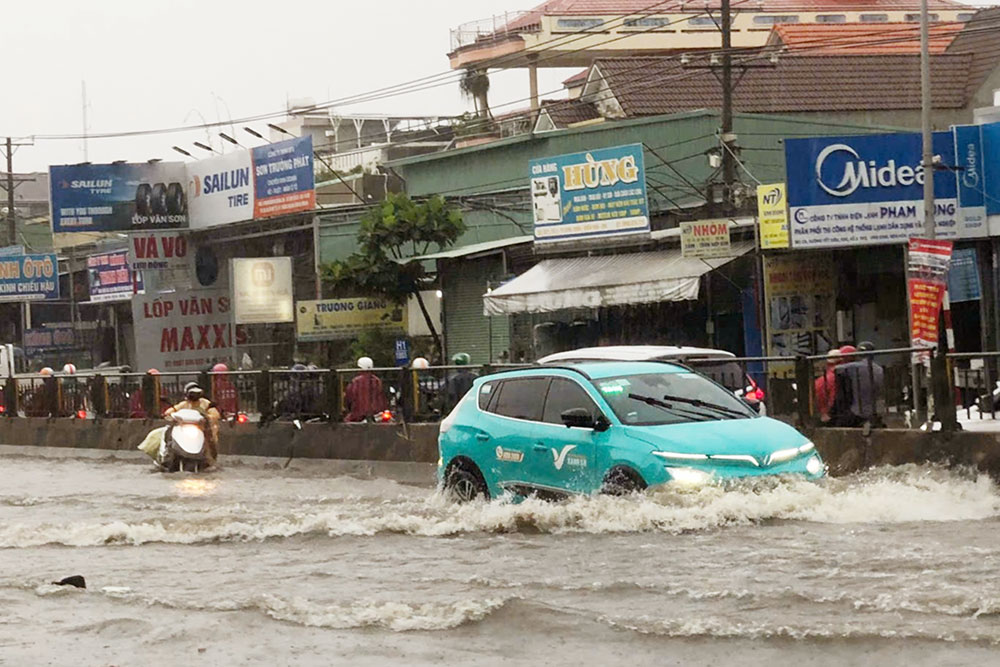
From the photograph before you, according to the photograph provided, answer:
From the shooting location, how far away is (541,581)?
11.6m

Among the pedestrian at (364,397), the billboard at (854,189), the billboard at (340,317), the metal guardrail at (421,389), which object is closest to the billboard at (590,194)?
the billboard at (854,189)

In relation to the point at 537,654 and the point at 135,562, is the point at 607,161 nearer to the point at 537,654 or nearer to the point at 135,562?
the point at 135,562

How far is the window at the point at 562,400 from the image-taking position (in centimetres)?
1488

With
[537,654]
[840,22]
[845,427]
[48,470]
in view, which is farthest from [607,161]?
[840,22]

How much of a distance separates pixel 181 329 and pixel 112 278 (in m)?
4.91

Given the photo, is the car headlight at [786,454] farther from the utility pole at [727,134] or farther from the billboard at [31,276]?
the billboard at [31,276]

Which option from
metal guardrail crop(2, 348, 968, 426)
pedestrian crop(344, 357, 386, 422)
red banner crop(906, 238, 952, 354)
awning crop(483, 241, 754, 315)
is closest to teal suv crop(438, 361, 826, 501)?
metal guardrail crop(2, 348, 968, 426)

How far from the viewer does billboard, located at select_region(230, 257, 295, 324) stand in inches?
1730

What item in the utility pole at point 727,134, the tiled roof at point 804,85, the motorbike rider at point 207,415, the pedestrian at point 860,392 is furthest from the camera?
the tiled roof at point 804,85

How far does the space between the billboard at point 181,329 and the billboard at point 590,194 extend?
17.0 m

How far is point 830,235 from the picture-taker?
27.6 metres

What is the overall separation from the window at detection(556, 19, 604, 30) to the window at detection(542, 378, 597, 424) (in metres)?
61.5

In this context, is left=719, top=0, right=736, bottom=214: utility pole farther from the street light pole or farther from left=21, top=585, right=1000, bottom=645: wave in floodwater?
left=21, top=585, right=1000, bottom=645: wave in floodwater

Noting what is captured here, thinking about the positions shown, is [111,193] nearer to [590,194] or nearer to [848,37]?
[590,194]
